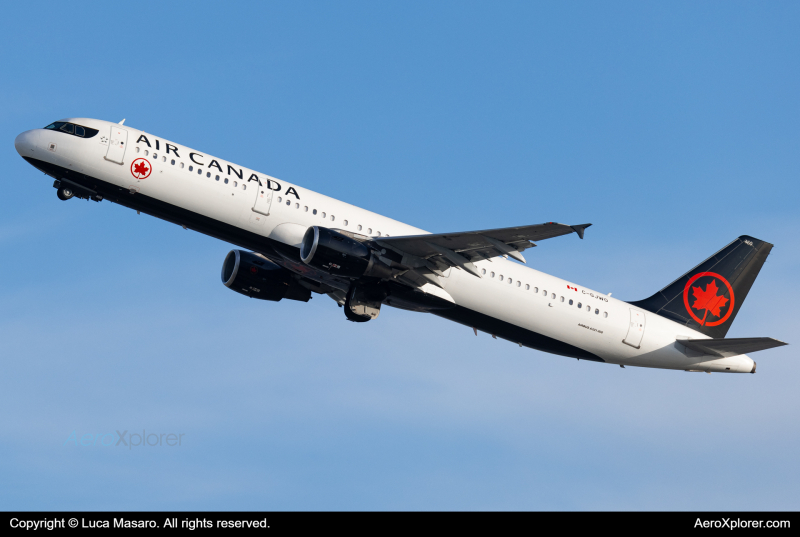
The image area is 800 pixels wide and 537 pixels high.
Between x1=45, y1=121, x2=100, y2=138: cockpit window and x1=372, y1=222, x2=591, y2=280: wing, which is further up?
x1=45, y1=121, x2=100, y2=138: cockpit window

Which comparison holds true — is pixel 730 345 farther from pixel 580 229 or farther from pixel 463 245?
pixel 463 245

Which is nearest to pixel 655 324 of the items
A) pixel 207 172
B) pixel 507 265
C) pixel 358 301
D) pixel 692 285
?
pixel 692 285

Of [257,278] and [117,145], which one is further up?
[117,145]

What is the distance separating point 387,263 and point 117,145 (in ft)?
39.8

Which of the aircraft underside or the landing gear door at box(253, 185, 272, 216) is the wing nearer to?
the aircraft underside

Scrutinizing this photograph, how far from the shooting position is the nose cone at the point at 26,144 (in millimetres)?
34188

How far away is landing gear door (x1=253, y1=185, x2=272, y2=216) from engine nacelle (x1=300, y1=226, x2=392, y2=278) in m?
2.21

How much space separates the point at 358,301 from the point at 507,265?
7128 millimetres

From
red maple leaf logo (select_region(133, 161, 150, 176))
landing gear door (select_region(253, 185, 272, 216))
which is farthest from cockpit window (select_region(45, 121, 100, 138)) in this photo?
landing gear door (select_region(253, 185, 272, 216))

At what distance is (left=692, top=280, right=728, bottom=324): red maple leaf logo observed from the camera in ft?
142

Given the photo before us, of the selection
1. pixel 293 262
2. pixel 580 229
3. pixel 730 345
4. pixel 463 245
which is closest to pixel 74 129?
pixel 293 262

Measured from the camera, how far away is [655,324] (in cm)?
4150

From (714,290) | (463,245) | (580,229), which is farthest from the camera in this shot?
(714,290)

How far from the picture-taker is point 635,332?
40906 millimetres
